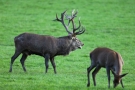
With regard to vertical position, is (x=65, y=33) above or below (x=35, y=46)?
below

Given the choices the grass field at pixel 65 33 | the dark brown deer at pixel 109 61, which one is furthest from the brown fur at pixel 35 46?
the dark brown deer at pixel 109 61

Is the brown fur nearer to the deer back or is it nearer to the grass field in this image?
the grass field

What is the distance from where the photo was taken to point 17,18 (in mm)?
36875

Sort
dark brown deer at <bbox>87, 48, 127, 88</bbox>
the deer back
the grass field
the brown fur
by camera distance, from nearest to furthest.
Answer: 1. dark brown deer at <bbox>87, 48, 127, 88</bbox>
2. the deer back
3. the grass field
4. the brown fur

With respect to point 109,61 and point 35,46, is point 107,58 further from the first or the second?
point 35,46

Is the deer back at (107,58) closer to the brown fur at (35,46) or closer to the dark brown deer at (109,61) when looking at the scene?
the dark brown deer at (109,61)

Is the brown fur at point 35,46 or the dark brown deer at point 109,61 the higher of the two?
the dark brown deer at point 109,61

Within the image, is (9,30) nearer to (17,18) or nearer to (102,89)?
(17,18)

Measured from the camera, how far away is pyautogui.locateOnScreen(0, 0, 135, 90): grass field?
60.4 ft

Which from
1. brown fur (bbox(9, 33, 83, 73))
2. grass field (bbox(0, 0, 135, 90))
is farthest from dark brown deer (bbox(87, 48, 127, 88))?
brown fur (bbox(9, 33, 83, 73))

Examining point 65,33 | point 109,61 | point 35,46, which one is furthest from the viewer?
point 65,33

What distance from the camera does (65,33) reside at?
32688 millimetres

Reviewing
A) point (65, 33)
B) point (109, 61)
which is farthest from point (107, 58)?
point (65, 33)

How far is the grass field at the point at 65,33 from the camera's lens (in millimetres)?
18422
